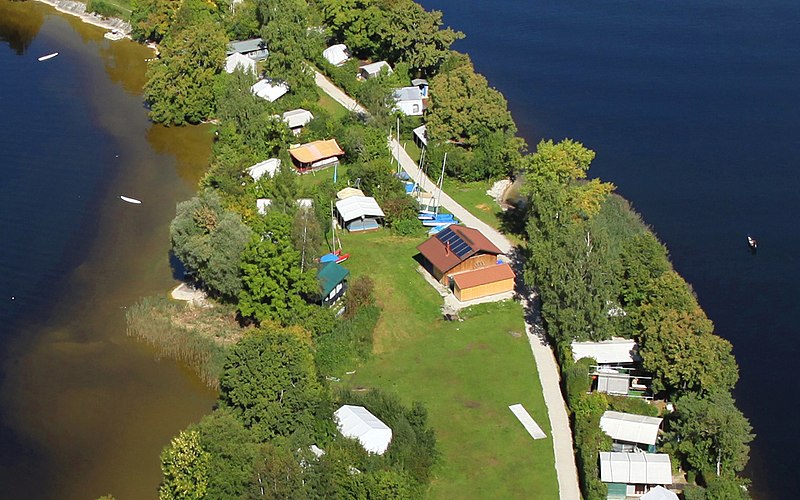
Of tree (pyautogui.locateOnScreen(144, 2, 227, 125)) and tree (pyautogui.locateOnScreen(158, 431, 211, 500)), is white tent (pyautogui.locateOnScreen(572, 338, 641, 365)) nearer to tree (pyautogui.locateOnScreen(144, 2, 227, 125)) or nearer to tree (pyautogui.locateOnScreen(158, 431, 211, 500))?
tree (pyautogui.locateOnScreen(158, 431, 211, 500))

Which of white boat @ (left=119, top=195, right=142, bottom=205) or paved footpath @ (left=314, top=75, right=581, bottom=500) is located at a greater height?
paved footpath @ (left=314, top=75, right=581, bottom=500)

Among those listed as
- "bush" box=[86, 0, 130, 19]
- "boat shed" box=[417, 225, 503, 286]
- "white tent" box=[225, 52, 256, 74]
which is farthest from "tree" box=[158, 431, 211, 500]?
"bush" box=[86, 0, 130, 19]

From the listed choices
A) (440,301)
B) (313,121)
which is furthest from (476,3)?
(440,301)

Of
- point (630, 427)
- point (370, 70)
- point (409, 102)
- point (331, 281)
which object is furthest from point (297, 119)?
point (630, 427)

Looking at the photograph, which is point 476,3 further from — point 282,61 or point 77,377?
point 77,377

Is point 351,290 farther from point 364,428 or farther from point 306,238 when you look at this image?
point 364,428
